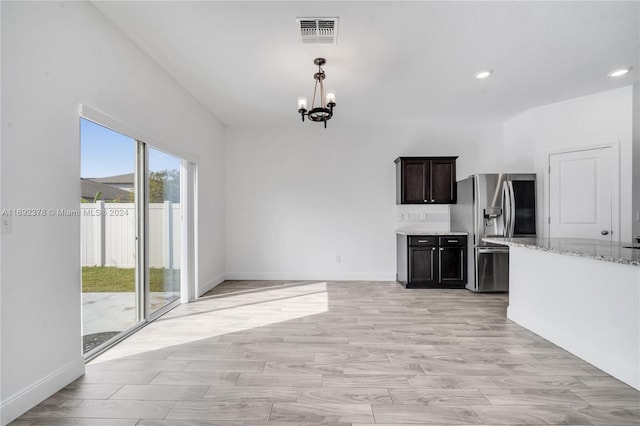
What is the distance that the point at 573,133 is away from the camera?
4.44m

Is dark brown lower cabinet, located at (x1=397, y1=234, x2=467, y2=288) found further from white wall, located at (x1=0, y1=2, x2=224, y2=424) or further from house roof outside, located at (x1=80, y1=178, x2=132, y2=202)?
white wall, located at (x1=0, y1=2, x2=224, y2=424)

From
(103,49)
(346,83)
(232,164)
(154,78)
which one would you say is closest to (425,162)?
(346,83)

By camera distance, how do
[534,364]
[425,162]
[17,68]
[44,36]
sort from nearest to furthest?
[17,68], [44,36], [534,364], [425,162]

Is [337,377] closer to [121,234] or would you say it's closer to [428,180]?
[121,234]

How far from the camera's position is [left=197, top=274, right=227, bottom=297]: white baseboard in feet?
15.0

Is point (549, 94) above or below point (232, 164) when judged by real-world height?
above

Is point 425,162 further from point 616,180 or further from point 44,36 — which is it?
point 44,36

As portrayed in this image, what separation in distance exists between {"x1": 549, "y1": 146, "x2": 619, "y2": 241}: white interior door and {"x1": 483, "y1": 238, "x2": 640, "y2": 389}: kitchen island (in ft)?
4.84

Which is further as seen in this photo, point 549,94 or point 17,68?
point 549,94

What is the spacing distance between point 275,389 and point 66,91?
2560 mm

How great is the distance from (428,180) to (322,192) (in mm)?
1854

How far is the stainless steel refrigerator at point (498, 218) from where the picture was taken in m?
4.73

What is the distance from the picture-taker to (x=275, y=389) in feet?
7.02

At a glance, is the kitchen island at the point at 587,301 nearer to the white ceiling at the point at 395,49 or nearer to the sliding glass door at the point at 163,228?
the white ceiling at the point at 395,49
